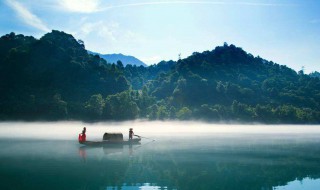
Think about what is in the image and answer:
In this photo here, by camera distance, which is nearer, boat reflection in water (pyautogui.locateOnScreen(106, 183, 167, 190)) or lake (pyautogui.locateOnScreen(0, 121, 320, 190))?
boat reflection in water (pyautogui.locateOnScreen(106, 183, 167, 190))

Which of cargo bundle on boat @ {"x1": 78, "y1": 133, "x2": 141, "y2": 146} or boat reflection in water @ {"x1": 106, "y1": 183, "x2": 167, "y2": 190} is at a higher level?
cargo bundle on boat @ {"x1": 78, "y1": 133, "x2": 141, "y2": 146}

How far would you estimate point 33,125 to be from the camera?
89.5 m

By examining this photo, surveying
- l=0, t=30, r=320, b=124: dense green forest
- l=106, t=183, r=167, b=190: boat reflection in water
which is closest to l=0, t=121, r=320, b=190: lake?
l=106, t=183, r=167, b=190: boat reflection in water

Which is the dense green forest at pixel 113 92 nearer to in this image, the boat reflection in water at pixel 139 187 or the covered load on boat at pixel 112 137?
the covered load on boat at pixel 112 137

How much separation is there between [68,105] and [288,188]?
83.9 metres

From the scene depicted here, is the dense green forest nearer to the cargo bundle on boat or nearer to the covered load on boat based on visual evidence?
the cargo bundle on boat

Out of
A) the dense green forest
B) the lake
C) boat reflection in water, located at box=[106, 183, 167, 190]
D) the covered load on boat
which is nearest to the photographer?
boat reflection in water, located at box=[106, 183, 167, 190]

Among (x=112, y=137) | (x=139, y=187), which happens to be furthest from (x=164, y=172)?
(x=112, y=137)

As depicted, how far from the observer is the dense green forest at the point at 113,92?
316ft

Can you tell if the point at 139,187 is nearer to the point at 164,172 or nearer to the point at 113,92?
the point at 164,172

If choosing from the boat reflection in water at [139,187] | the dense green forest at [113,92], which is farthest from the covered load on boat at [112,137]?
the dense green forest at [113,92]

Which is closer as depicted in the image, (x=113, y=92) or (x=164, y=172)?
(x=164, y=172)

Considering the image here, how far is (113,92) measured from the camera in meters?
115

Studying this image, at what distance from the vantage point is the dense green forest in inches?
3787
